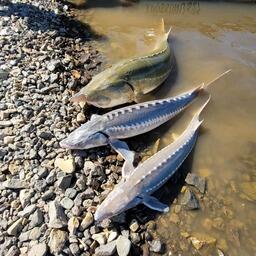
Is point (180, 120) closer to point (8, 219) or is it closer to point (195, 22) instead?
point (8, 219)

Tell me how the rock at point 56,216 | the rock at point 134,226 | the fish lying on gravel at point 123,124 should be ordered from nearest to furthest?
the rock at point 56,216 < the rock at point 134,226 < the fish lying on gravel at point 123,124

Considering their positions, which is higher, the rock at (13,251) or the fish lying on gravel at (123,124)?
the fish lying on gravel at (123,124)

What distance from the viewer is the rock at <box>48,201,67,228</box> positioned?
19.5 feet

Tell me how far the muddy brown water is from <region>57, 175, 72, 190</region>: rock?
152 cm

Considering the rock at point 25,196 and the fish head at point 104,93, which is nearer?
the rock at point 25,196

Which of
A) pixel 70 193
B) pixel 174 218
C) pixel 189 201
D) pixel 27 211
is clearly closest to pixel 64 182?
pixel 70 193

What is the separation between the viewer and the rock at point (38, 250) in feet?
18.3

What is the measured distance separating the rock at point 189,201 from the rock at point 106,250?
4.75ft

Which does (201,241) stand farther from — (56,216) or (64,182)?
(64,182)

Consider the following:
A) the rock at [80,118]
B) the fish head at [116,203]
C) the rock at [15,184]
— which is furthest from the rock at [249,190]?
the rock at [15,184]

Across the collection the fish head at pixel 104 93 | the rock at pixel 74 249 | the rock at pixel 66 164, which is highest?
the fish head at pixel 104 93

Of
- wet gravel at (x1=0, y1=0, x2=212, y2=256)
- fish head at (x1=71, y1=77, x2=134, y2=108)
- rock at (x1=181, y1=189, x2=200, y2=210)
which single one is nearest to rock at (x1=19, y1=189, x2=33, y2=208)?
wet gravel at (x1=0, y1=0, x2=212, y2=256)

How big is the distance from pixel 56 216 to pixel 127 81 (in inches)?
131

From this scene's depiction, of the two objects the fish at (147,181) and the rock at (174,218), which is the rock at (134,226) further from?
the rock at (174,218)
